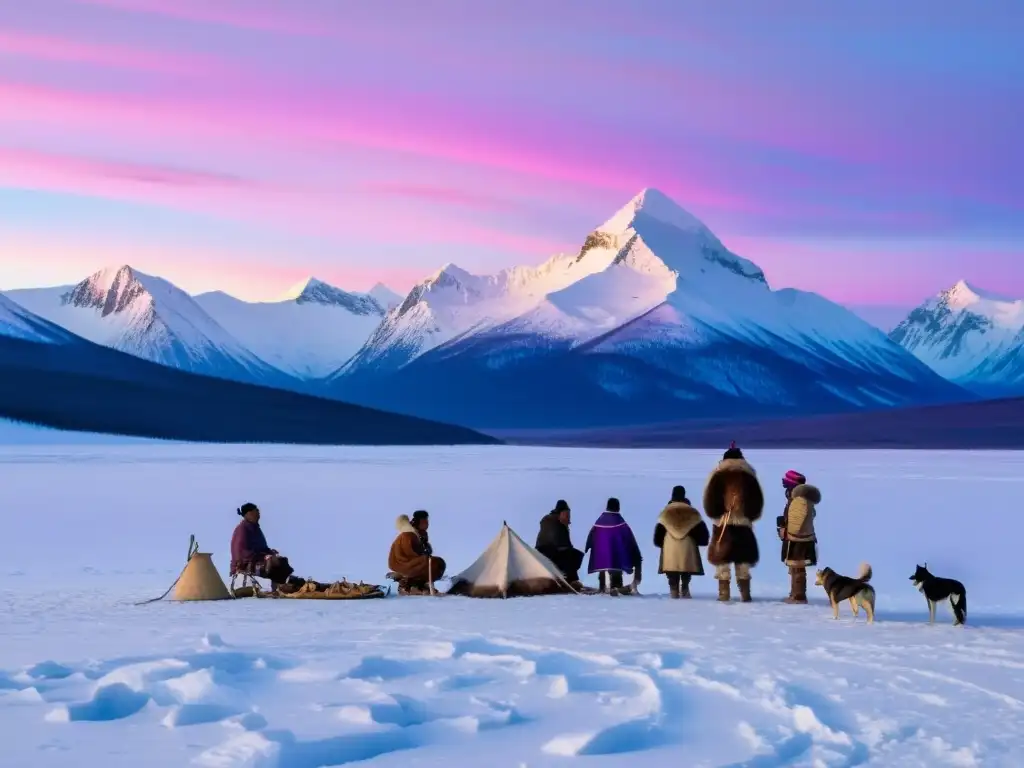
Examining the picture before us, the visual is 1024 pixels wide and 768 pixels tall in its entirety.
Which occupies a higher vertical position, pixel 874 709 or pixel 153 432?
pixel 153 432

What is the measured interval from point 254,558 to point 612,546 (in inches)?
190

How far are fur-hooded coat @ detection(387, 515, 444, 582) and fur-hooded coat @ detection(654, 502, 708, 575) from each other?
3.05 meters

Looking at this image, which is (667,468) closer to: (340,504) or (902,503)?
(902,503)

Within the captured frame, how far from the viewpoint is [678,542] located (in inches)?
749

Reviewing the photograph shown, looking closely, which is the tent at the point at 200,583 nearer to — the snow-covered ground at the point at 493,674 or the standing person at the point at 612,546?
the snow-covered ground at the point at 493,674

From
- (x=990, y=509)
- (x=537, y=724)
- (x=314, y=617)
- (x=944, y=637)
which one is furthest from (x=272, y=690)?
(x=990, y=509)

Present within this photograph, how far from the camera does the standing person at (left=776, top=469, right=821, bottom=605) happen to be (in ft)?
58.7

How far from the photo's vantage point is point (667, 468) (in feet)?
233

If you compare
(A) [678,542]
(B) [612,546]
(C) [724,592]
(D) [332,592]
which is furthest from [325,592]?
(C) [724,592]

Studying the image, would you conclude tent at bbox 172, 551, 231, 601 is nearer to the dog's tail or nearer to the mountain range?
the dog's tail

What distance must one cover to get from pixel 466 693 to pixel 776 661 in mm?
3311

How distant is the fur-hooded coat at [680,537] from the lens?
1891 cm

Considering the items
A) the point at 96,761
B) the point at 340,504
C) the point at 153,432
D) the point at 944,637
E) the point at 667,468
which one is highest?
the point at 153,432

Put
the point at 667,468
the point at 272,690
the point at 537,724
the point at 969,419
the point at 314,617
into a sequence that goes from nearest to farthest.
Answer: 1. the point at 537,724
2. the point at 272,690
3. the point at 314,617
4. the point at 667,468
5. the point at 969,419
